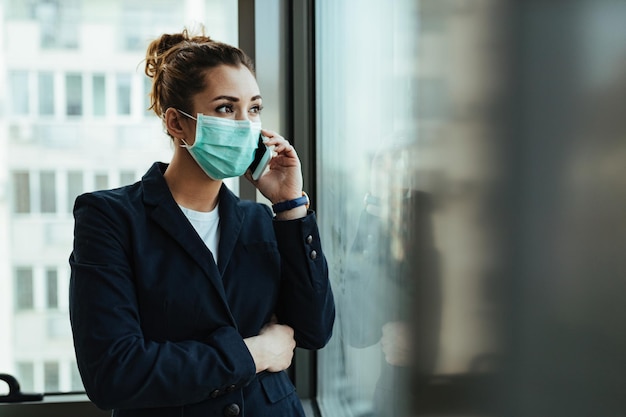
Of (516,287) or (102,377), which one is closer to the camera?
(516,287)

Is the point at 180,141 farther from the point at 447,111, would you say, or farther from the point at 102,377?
the point at 447,111

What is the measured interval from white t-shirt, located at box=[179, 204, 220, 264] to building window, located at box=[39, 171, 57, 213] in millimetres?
1116

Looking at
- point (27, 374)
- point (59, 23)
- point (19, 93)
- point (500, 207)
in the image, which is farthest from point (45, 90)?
point (500, 207)

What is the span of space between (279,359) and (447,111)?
717 millimetres

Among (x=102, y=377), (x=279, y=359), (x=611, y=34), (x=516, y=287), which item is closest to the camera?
(x=611, y=34)

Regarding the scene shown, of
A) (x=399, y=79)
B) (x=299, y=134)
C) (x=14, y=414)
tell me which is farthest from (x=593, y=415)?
(x=14, y=414)

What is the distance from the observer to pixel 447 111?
2.42 ft

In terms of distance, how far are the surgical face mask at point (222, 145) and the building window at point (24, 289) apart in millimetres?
1227

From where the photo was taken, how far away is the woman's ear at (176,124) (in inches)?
52.7

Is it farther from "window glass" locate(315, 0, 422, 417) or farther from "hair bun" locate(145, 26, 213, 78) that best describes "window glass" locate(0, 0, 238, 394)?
"hair bun" locate(145, 26, 213, 78)

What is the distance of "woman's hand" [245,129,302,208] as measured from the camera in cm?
138

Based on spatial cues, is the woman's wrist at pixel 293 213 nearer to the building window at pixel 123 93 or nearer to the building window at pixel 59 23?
the building window at pixel 123 93

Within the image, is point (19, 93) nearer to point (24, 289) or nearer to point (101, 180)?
point (101, 180)

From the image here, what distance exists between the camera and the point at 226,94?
4.28 ft
